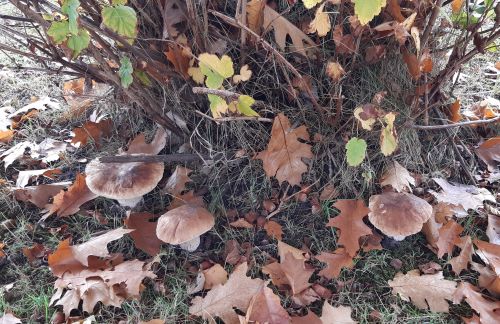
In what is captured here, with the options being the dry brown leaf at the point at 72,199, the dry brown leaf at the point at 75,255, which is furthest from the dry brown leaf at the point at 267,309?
the dry brown leaf at the point at 72,199

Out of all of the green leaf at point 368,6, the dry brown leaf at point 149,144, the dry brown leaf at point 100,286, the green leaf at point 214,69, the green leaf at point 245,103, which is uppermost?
the green leaf at point 368,6

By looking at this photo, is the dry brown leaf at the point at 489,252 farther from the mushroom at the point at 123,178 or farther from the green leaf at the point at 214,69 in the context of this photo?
the mushroom at the point at 123,178

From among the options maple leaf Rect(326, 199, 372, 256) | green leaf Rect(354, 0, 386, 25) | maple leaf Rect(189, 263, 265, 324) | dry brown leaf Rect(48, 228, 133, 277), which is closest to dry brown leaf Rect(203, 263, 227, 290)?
maple leaf Rect(189, 263, 265, 324)

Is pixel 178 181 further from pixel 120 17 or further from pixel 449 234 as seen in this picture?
pixel 449 234

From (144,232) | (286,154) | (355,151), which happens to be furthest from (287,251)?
Answer: (144,232)

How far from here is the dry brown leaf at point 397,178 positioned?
2129 millimetres

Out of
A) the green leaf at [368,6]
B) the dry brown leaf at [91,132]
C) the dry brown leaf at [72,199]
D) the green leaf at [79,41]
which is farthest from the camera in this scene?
the dry brown leaf at [91,132]

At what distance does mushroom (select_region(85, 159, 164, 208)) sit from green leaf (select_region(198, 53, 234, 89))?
0.59 m

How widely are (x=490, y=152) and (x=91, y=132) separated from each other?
2293 mm

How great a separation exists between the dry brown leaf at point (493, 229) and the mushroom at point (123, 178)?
1.60 metres

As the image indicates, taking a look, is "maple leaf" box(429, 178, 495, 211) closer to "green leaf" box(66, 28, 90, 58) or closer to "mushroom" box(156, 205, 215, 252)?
"mushroom" box(156, 205, 215, 252)

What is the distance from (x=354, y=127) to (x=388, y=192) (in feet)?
1.22

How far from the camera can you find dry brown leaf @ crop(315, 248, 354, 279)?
200 cm

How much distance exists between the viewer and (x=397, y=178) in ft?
7.06
